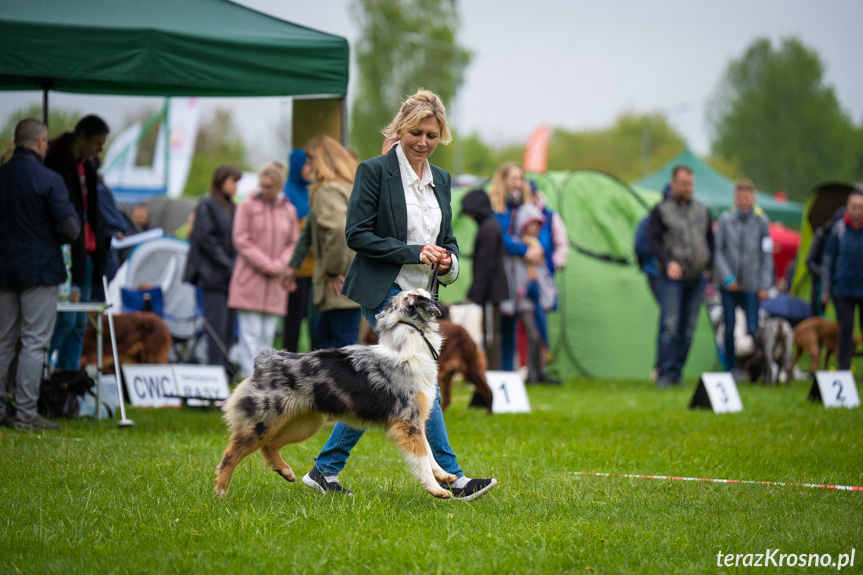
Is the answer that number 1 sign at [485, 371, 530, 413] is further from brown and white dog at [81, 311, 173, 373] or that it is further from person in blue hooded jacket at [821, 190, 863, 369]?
person in blue hooded jacket at [821, 190, 863, 369]

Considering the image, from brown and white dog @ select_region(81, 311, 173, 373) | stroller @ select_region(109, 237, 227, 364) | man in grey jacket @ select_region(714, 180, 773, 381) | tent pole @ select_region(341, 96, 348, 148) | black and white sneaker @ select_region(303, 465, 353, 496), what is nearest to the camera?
black and white sneaker @ select_region(303, 465, 353, 496)

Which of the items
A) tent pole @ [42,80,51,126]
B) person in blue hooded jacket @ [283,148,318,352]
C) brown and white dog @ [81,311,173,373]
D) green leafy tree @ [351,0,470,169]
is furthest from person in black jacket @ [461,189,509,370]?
green leafy tree @ [351,0,470,169]

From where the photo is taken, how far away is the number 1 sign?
8695mm

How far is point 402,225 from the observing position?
4.51m

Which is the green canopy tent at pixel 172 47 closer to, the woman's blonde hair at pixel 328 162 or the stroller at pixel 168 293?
the woman's blonde hair at pixel 328 162

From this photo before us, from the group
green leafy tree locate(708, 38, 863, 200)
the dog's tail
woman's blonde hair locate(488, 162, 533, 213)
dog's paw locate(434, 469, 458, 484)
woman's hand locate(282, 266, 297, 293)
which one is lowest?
dog's paw locate(434, 469, 458, 484)

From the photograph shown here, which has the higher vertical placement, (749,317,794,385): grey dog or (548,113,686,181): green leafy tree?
(548,113,686,181): green leafy tree

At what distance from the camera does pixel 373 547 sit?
3.53 metres

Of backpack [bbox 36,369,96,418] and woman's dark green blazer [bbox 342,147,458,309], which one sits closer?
woman's dark green blazer [bbox 342,147,458,309]

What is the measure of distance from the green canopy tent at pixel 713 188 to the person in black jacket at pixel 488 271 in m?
11.9

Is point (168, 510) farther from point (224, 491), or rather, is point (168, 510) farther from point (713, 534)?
point (713, 534)

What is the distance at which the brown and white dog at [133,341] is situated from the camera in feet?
29.7

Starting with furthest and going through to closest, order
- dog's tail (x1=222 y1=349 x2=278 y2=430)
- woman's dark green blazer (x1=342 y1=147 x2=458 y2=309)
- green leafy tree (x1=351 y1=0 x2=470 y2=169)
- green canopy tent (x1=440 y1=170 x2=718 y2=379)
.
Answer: green leafy tree (x1=351 y1=0 x2=470 y2=169)
green canopy tent (x1=440 y1=170 x2=718 y2=379)
woman's dark green blazer (x1=342 y1=147 x2=458 y2=309)
dog's tail (x1=222 y1=349 x2=278 y2=430)

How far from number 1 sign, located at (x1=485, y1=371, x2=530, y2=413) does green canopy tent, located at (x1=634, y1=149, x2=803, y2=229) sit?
13053 mm
